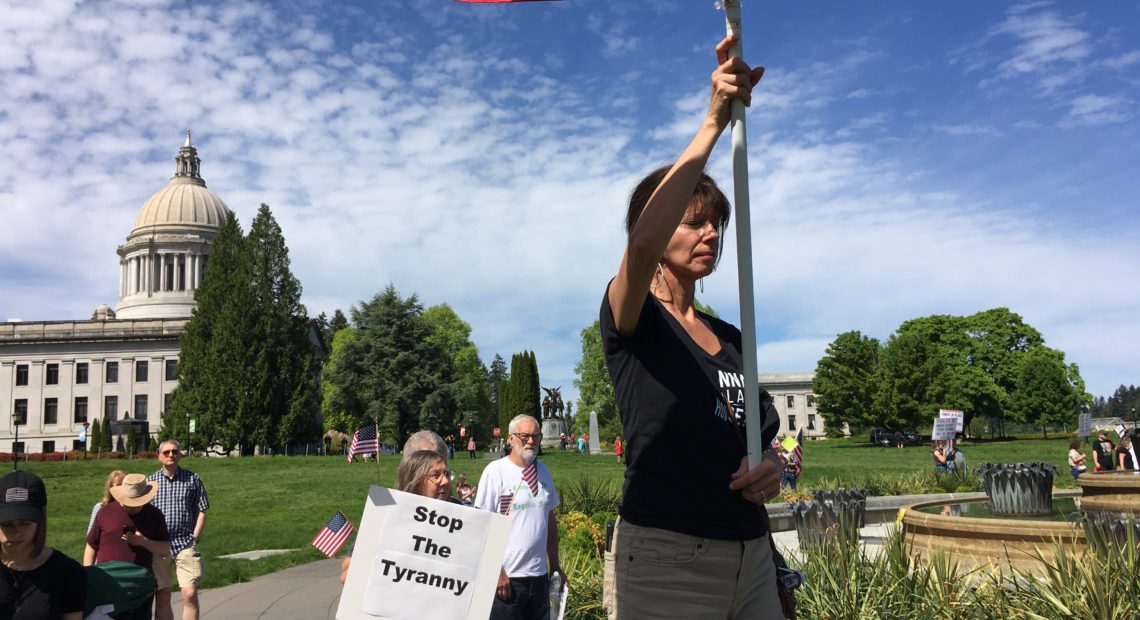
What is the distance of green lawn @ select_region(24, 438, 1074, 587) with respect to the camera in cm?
1775

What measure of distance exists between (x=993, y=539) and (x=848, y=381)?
216 feet

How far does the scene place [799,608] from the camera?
20.5 ft

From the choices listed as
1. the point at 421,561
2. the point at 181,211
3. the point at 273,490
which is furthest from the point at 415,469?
the point at 181,211

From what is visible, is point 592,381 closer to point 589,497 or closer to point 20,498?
point 589,497

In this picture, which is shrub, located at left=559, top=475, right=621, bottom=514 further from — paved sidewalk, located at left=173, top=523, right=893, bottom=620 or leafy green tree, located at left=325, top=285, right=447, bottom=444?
leafy green tree, located at left=325, top=285, right=447, bottom=444

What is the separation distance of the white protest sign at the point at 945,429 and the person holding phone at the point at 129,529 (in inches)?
844

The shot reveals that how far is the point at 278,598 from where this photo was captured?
11.3 meters

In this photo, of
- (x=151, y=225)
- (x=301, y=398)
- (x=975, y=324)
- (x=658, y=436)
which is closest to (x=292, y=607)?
(x=658, y=436)

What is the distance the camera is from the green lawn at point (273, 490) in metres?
17.8

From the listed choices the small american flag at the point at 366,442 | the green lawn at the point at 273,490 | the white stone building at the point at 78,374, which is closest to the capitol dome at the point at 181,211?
the white stone building at the point at 78,374

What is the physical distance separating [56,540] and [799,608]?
18370 millimetres

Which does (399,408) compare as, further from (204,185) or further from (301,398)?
(204,185)

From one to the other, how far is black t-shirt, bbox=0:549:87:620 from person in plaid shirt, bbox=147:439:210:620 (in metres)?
3.72

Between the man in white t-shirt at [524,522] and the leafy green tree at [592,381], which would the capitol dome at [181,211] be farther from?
the man in white t-shirt at [524,522]
